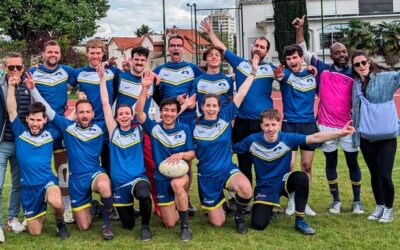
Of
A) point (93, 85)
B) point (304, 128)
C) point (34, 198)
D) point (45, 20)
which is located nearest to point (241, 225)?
point (304, 128)

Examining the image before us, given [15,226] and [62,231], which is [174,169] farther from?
[15,226]

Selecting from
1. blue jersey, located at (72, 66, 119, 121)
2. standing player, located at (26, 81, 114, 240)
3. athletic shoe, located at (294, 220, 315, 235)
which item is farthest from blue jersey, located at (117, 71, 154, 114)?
athletic shoe, located at (294, 220, 315, 235)

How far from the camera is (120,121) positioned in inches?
197

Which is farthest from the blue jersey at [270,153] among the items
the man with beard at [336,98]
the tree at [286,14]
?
the tree at [286,14]

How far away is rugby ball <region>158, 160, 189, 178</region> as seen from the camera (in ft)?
16.0

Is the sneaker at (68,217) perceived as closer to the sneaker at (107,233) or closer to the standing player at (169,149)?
the sneaker at (107,233)

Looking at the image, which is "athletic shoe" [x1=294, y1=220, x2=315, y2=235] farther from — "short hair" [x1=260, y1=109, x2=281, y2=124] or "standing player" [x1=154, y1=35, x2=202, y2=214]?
"standing player" [x1=154, y1=35, x2=202, y2=214]

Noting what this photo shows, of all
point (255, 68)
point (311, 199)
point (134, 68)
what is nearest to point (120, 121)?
point (134, 68)

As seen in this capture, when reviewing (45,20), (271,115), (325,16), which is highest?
(325,16)

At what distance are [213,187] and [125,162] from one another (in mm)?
997

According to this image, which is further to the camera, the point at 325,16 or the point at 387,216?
the point at 325,16

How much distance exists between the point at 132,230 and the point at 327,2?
119 feet

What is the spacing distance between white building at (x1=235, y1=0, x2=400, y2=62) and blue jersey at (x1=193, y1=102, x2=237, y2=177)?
1200 inches

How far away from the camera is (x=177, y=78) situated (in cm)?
571
